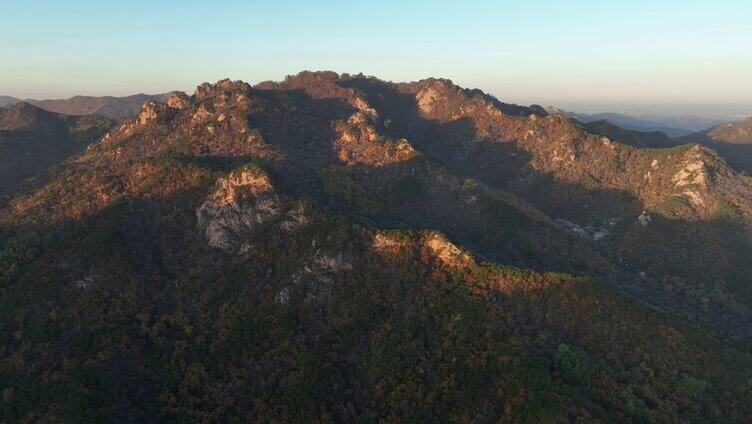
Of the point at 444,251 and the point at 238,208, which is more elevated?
the point at 238,208

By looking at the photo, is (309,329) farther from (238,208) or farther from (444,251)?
(238,208)

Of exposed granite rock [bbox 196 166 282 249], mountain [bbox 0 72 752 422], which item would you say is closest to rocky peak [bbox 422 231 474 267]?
mountain [bbox 0 72 752 422]

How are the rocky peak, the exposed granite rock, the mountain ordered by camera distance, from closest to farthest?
the mountain
the rocky peak
the exposed granite rock

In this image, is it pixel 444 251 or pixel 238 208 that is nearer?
pixel 444 251

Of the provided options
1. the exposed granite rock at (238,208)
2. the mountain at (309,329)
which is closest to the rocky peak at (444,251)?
the mountain at (309,329)

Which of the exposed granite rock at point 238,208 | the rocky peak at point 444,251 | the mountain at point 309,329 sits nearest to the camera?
the mountain at point 309,329

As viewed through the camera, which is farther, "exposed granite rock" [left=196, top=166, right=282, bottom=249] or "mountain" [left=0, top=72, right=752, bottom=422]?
"exposed granite rock" [left=196, top=166, right=282, bottom=249]

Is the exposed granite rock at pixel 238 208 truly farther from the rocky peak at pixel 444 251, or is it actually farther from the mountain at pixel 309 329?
the rocky peak at pixel 444 251

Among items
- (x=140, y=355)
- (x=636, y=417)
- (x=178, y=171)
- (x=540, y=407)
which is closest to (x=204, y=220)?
(x=178, y=171)

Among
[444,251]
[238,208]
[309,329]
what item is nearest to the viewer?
[309,329]

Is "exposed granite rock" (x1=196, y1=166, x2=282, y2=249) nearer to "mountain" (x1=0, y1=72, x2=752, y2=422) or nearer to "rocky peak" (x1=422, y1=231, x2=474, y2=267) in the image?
"mountain" (x1=0, y1=72, x2=752, y2=422)

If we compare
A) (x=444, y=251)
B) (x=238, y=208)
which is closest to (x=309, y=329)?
(x=444, y=251)

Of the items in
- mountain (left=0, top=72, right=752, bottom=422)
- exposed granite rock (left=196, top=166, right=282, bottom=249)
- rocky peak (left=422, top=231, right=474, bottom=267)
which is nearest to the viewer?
mountain (left=0, top=72, right=752, bottom=422)
